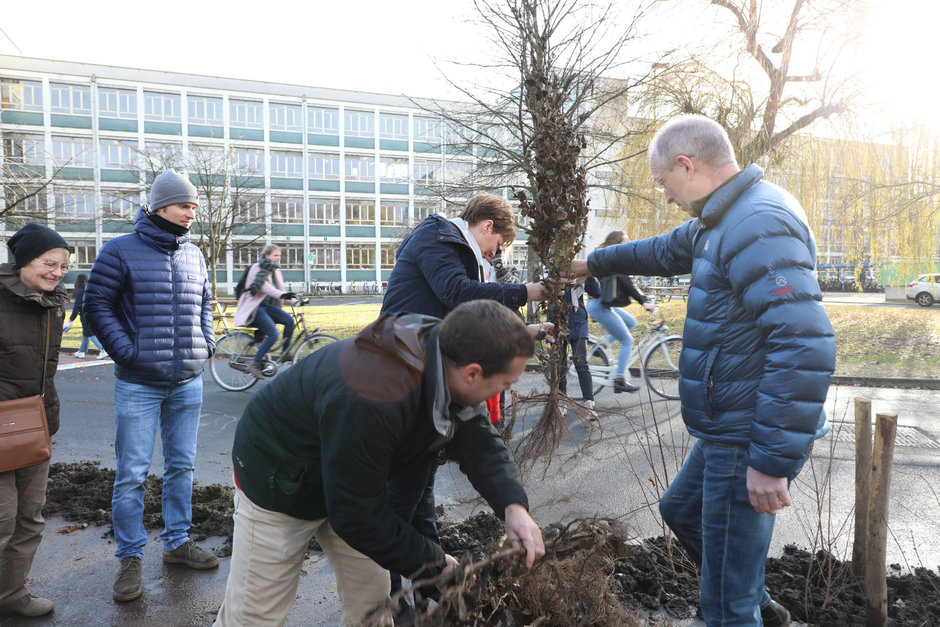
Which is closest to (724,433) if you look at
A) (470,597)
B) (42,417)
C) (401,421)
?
(470,597)

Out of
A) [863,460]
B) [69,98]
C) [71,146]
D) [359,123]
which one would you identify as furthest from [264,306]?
[359,123]

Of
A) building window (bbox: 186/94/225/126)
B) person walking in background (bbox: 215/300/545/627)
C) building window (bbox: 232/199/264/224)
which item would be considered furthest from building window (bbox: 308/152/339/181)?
person walking in background (bbox: 215/300/545/627)

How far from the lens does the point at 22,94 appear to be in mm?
47438

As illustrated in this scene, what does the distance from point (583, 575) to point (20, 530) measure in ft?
9.65

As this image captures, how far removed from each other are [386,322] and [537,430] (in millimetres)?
1754

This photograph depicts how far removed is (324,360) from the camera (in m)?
1.83

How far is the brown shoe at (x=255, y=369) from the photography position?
9.48 meters

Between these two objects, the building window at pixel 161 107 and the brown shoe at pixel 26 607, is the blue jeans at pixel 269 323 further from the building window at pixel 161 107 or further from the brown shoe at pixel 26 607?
the building window at pixel 161 107

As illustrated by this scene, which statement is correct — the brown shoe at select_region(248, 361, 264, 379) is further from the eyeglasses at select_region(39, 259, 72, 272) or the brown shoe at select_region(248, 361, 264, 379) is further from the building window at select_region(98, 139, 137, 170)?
the building window at select_region(98, 139, 137, 170)

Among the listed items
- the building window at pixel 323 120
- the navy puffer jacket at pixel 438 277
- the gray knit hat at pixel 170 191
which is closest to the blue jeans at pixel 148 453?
the gray knit hat at pixel 170 191

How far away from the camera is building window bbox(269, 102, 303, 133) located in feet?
179

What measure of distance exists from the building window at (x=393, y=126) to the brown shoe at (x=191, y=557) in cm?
5754

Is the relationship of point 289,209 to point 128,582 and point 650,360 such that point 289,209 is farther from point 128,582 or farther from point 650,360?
point 128,582

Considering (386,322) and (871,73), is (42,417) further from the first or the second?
(871,73)
